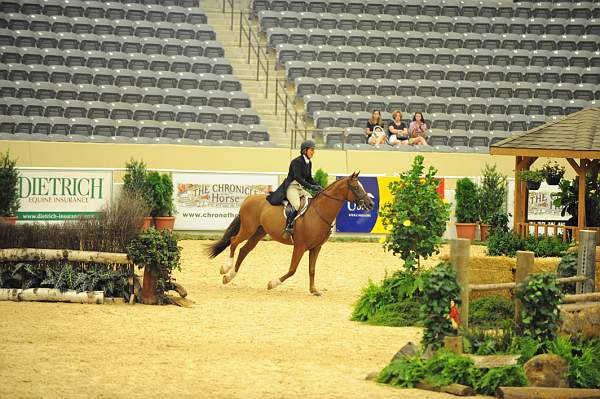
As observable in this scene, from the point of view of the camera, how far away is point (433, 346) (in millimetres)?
10023

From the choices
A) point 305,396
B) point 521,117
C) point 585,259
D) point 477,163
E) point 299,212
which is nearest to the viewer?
point 305,396

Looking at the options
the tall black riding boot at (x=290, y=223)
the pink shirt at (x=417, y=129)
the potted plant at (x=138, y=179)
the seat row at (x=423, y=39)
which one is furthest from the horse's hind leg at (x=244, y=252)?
the seat row at (x=423, y=39)

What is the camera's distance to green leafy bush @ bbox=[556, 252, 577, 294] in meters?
12.2

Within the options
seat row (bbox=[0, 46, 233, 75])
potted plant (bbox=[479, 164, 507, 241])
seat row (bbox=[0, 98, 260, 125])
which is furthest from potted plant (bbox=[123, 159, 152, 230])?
potted plant (bbox=[479, 164, 507, 241])

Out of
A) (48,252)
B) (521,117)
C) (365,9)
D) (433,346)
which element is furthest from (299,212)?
(365,9)

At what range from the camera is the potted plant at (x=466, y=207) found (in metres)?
26.6

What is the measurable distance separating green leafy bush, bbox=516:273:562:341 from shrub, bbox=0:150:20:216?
1565 centimetres

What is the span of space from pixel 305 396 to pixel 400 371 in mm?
1119

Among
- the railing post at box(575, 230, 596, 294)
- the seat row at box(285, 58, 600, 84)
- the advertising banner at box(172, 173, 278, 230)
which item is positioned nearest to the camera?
the railing post at box(575, 230, 596, 294)

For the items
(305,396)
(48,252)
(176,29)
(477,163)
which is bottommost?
(305,396)

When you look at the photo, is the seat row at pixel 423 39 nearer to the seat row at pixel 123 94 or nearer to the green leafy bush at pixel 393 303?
the seat row at pixel 123 94

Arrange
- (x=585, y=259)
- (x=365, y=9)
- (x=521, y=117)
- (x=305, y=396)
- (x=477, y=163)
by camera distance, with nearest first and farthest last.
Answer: (x=305, y=396) < (x=585, y=259) < (x=477, y=163) < (x=521, y=117) < (x=365, y=9)

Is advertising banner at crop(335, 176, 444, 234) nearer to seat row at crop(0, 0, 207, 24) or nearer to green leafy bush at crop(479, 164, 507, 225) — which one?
green leafy bush at crop(479, 164, 507, 225)

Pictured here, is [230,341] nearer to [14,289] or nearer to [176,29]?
[14,289]
